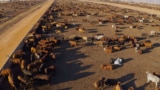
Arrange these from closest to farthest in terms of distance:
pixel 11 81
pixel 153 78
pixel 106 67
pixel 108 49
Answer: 1. pixel 11 81
2. pixel 153 78
3. pixel 106 67
4. pixel 108 49

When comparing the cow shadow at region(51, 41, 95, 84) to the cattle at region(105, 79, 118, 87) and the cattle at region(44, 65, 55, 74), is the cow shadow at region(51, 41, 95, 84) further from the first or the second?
the cattle at region(105, 79, 118, 87)

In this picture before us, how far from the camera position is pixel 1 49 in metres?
31.6

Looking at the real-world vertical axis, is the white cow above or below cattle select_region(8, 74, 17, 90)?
below

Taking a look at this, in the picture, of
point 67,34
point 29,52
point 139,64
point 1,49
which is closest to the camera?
point 139,64

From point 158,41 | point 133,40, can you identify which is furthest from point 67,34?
point 158,41

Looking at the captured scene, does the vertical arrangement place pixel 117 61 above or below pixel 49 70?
below

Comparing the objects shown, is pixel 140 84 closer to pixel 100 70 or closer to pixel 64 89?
pixel 100 70

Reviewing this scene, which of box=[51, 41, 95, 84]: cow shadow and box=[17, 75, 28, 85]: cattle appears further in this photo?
box=[51, 41, 95, 84]: cow shadow

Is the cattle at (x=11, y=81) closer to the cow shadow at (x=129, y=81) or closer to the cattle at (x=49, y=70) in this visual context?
the cattle at (x=49, y=70)

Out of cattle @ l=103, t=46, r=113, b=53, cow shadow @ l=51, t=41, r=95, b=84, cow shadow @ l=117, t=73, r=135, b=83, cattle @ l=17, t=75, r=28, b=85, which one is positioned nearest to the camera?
cattle @ l=17, t=75, r=28, b=85

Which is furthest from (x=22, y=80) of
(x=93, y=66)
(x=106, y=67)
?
(x=106, y=67)

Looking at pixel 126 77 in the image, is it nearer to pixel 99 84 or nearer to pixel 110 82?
pixel 110 82

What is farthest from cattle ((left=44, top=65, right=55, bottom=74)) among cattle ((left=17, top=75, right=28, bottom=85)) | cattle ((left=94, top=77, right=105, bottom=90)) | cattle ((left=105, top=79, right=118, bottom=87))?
cattle ((left=105, top=79, right=118, bottom=87))

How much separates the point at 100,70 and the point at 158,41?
47.6 feet
